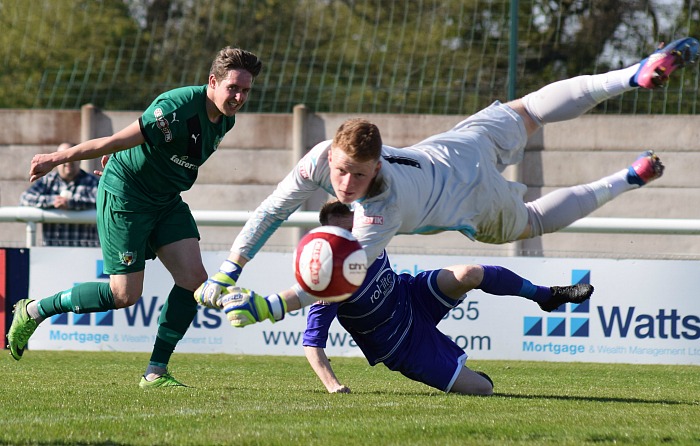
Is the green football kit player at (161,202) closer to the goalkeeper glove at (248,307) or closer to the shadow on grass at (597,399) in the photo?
the goalkeeper glove at (248,307)

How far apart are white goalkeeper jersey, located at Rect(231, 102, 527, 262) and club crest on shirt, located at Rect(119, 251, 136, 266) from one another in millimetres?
1540

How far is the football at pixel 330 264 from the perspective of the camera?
4996mm

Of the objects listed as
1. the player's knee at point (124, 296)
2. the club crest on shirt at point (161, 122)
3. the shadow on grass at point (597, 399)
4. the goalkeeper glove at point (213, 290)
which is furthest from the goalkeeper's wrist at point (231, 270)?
the shadow on grass at point (597, 399)

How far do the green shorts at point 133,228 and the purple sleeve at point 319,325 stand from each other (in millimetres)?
1007

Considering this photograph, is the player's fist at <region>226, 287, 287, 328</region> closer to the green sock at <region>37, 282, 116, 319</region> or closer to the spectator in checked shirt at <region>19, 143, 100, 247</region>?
the green sock at <region>37, 282, 116, 319</region>

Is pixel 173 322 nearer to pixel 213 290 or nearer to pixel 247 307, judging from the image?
pixel 213 290

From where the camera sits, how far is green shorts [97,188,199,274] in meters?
6.97

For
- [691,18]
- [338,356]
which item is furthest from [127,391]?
[691,18]

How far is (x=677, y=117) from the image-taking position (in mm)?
12875

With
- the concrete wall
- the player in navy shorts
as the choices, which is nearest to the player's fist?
the player in navy shorts

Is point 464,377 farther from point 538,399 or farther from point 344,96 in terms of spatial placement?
point 344,96

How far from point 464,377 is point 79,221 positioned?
5265 mm

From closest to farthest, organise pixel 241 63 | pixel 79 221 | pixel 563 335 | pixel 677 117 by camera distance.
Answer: pixel 241 63
pixel 563 335
pixel 79 221
pixel 677 117

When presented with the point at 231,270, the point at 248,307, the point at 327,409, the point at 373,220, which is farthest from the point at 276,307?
the point at 327,409
